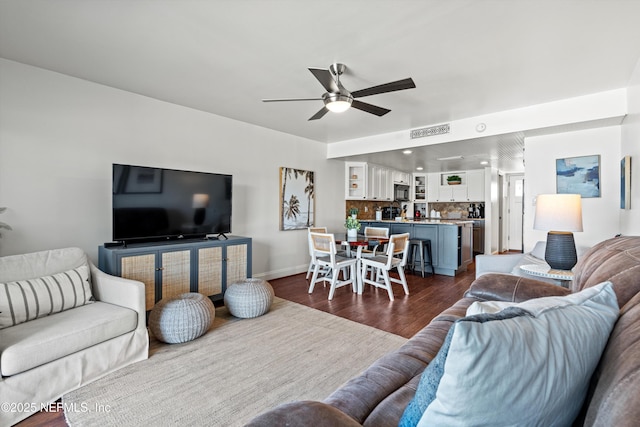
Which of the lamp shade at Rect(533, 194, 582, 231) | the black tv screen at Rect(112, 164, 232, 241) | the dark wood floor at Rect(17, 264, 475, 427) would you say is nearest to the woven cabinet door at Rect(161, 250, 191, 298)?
the black tv screen at Rect(112, 164, 232, 241)

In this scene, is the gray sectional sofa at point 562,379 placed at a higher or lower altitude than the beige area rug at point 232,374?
higher

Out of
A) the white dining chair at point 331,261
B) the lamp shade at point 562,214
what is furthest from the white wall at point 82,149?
the lamp shade at point 562,214

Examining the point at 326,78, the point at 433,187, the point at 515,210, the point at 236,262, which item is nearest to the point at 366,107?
the point at 326,78

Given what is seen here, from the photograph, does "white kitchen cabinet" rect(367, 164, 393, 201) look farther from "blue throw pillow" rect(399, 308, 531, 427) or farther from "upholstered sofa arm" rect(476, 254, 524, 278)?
"blue throw pillow" rect(399, 308, 531, 427)

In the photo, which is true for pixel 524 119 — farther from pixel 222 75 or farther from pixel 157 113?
pixel 157 113

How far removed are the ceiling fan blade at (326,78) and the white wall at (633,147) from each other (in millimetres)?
2664

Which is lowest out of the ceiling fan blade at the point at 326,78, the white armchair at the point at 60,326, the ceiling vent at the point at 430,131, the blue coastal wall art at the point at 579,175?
the white armchair at the point at 60,326

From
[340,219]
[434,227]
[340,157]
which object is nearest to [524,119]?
[434,227]

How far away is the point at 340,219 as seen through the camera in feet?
20.9

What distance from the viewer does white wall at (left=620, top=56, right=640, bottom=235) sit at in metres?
2.72

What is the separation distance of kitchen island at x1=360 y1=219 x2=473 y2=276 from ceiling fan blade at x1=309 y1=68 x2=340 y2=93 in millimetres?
3726

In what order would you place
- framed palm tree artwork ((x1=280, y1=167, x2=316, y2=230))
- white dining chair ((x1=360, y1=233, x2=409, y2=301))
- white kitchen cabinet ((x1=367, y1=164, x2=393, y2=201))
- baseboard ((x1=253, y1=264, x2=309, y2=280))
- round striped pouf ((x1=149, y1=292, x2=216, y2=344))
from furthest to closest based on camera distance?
1. white kitchen cabinet ((x1=367, y1=164, x2=393, y2=201))
2. framed palm tree artwork ((x1=280, y1=167, x2=316, y2=230))
3. baseboard ((x1=253, y1=264, x2=309, y2=280))
4. white dining chair ((x1=360, y1=233, x2=409, y2=301))
5. round striped pouf ((x1=149, y1=292, x2=216, y2=344))

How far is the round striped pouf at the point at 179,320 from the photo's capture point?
8.44 feet

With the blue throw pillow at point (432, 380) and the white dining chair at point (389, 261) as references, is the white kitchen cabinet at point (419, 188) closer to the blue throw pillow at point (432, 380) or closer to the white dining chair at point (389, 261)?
the white dining chair at point (389, 261)
